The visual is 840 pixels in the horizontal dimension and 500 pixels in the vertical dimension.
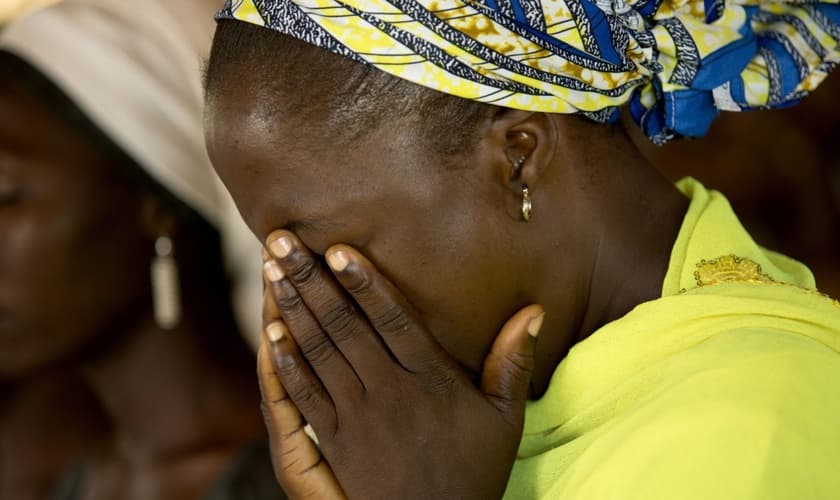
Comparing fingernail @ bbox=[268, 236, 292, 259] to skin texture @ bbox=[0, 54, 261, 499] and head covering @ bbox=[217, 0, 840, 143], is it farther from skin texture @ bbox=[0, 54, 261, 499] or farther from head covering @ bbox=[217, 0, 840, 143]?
skin texture @ bbox=[0, 54, 261, 499]

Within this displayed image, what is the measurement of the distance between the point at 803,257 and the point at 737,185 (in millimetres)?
263

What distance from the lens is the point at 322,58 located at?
1.44 meters

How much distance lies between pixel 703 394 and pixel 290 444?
65cm

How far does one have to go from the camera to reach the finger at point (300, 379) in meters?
1.60

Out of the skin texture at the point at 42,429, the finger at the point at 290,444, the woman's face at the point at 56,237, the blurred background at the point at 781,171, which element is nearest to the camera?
the finger at the point at 290,444

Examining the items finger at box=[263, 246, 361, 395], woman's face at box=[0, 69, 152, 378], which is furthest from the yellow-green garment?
woman's face at box=[0, 69, 152, 378]

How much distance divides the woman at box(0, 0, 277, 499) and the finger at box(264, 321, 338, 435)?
3.41ft

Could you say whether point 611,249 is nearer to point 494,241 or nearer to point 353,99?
point 494,241

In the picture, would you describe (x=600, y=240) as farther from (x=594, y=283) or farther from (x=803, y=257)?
(x=803, y=257)

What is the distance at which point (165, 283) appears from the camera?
2691 millimetres

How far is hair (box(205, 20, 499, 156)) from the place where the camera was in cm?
143

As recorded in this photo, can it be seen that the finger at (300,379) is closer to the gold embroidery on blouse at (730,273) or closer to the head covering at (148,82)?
the gold embroidery on blouse at (730,273)

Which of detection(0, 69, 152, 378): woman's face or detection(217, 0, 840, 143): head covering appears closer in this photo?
detection(217, 0, 840, 143): head covering

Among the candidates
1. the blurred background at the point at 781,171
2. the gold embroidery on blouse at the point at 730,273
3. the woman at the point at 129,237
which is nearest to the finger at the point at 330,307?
the gold embroidery on blouse at the point at 730,273
